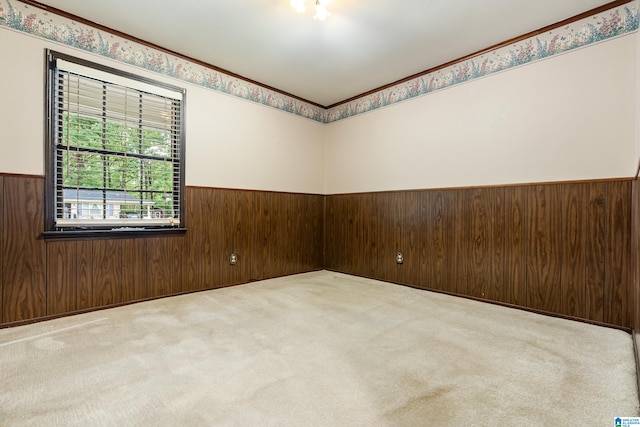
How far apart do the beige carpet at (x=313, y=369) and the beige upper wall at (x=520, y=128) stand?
1.36 m

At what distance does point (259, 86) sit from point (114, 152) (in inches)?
75.7

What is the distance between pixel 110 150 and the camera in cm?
284

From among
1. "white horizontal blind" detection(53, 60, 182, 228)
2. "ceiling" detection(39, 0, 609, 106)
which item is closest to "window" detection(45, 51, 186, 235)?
"white horizontal blind" detection(53, 60, 182, 228)

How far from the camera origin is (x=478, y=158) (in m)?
3.18

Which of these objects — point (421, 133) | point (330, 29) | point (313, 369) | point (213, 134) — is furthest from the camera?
point (421, 133)

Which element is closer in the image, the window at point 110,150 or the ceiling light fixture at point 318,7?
the ceiling light fixture at point 318,7

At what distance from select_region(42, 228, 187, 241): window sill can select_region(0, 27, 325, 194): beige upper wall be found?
0.52 m

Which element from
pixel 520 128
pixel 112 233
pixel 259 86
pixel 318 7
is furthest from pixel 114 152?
pixel 520 128

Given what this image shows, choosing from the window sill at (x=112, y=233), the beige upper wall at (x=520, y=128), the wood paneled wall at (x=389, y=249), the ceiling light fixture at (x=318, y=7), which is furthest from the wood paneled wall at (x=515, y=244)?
the window sill at (x=112, y=233)

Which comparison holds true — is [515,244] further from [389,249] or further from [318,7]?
[318,7]

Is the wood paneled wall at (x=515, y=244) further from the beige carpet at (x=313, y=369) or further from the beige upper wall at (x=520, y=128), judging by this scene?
the beige carpet at (x=313, y=369)

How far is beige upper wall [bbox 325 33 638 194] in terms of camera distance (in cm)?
243

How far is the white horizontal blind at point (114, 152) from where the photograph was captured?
8.57ft

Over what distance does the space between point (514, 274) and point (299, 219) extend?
2732mm
